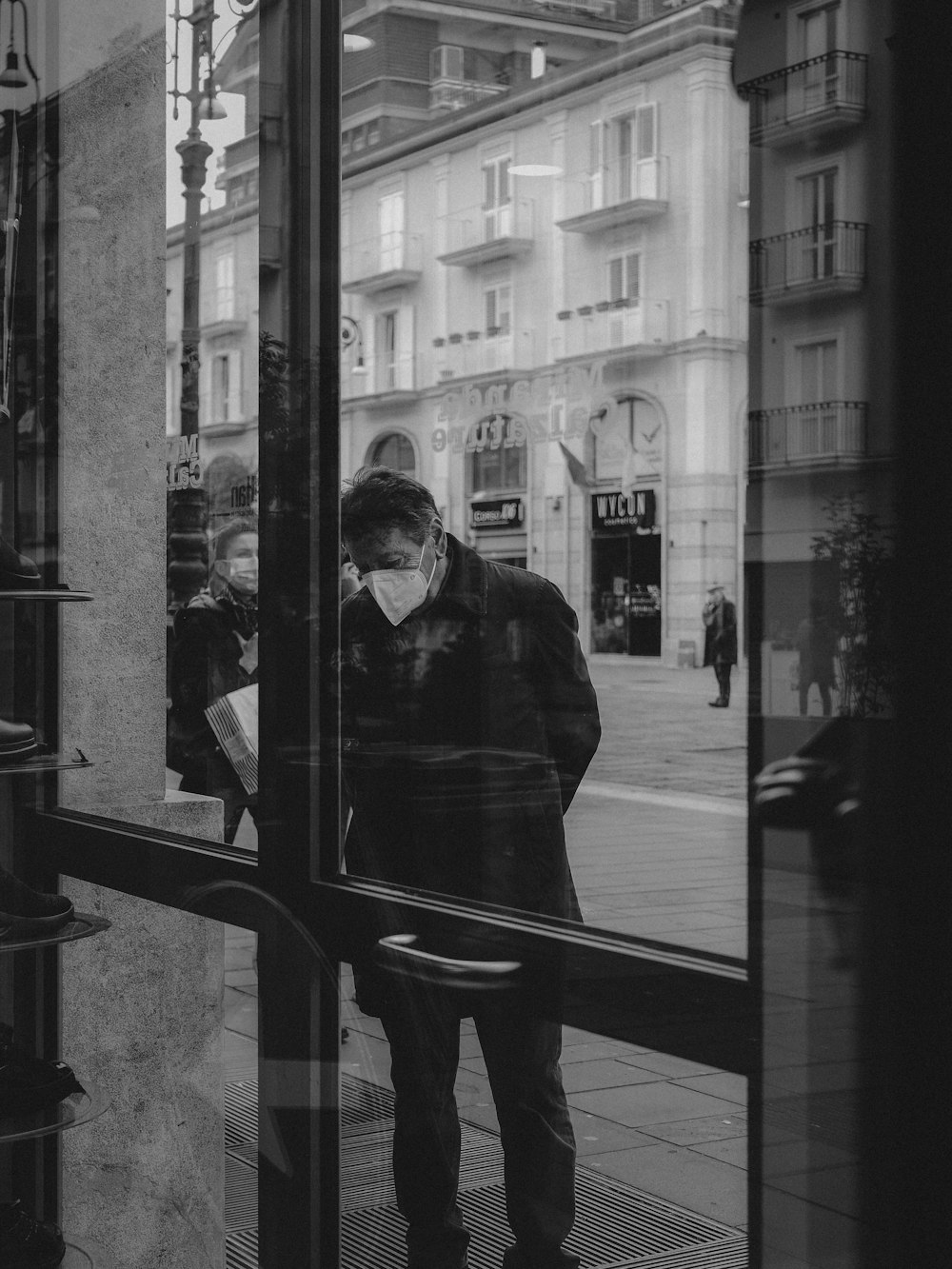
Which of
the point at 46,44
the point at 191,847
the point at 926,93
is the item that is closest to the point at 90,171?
the point at 46,44

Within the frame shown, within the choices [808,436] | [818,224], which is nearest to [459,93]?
[818,224]

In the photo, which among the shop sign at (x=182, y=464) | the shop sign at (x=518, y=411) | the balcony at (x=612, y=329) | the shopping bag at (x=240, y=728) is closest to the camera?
the balcony at (x=612, y=329)

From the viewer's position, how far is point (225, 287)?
277 centimetres

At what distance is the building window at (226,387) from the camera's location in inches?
106

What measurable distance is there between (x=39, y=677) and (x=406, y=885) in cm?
112

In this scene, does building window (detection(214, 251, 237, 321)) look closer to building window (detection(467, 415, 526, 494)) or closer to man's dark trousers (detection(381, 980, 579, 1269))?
building window (detection(467, 415, 526, 494))

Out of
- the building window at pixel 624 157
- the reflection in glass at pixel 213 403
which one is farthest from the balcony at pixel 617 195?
the reflection in glass at pixel 213 403

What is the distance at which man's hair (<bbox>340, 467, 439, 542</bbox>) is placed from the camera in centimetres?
222

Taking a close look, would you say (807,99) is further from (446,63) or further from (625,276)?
(446,63)

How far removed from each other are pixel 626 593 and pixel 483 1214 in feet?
2.97

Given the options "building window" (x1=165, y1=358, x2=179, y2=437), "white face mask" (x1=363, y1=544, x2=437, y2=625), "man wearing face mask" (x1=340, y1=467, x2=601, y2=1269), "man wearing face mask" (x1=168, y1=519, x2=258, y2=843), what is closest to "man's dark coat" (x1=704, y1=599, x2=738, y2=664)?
"man wearing face mask" (x1=340, y1=467, x2=601, y2=1269)

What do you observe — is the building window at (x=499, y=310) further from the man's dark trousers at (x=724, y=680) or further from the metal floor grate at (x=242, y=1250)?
the metal floor grate at (x=242, y=1250)

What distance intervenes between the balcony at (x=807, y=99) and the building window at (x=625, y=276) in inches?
9.0

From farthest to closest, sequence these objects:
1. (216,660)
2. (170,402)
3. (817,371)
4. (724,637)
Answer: (170,402) < (216,660) < (724,637) < (817,371)
